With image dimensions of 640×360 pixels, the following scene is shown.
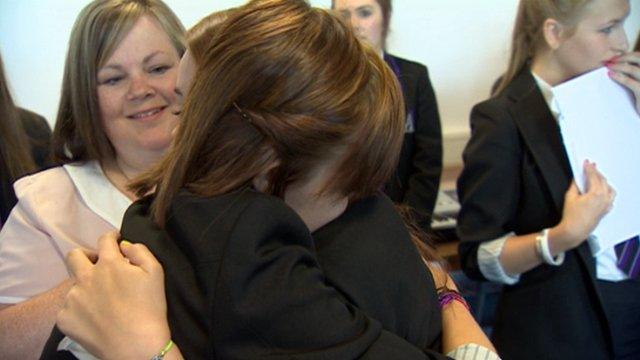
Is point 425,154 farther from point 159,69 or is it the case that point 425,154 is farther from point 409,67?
point 159,69

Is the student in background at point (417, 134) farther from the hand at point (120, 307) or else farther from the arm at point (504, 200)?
the hand at point (120, 307)

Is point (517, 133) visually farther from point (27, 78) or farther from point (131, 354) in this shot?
point (27, 78)

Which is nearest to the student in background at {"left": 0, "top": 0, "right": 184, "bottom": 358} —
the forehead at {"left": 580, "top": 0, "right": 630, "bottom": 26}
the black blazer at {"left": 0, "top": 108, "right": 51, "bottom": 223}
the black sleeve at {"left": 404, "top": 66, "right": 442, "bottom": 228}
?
the black blazer at {"left": 0, "top": 108, "right": 51, "bottom": 223}

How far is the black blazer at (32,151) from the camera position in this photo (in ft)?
4.98

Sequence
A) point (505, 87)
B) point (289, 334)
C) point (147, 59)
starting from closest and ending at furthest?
point (289, 334), point (147, 59), point (505, 87)

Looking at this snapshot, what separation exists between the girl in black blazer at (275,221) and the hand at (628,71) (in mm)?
902

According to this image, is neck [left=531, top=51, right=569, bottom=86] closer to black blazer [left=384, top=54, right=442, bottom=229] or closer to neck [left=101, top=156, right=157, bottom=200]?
black blazer [left=384, top=54, right=442, bottom=229]

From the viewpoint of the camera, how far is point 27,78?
231 centimetres

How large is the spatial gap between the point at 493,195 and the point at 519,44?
1.46ft

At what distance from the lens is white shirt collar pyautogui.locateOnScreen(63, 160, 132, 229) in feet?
3.93

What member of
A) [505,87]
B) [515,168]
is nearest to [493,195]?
[515,168]

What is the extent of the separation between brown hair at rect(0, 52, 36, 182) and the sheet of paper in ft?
4.68

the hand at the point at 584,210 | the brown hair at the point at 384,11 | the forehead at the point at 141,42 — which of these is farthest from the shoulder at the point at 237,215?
the brown hair at the point at 384,11

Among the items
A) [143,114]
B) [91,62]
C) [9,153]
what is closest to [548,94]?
[143,114]
